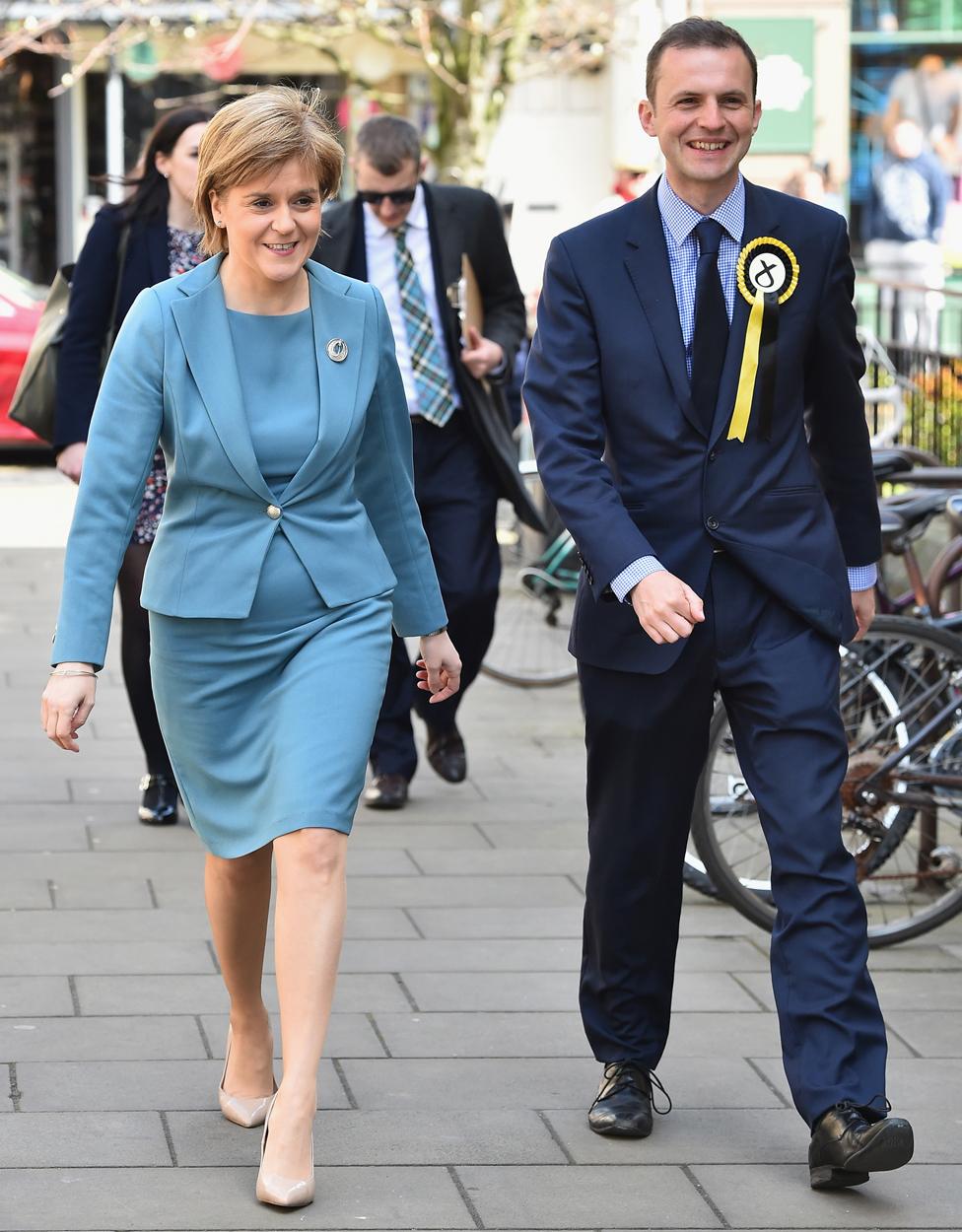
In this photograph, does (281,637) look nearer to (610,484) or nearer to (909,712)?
(610,484)

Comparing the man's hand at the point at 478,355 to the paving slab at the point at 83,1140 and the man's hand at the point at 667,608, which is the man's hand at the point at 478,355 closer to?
the man's hand at the point at 667,608

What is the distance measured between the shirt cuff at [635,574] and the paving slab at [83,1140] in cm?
127

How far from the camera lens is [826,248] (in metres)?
4.13

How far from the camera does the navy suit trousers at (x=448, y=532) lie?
22.8 feet

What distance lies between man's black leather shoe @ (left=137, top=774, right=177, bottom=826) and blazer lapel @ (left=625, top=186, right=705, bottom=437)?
9.93ft

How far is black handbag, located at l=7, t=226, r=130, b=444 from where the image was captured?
21.4 feet

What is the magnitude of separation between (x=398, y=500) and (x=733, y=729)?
738 mm

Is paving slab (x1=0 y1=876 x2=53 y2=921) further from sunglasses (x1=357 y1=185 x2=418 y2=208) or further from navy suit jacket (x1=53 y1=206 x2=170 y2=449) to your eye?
sunglasses (x1=357 y1=185 x2=418 y2=208)

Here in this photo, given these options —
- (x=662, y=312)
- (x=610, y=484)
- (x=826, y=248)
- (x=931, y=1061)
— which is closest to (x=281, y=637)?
(x=610, y=484)

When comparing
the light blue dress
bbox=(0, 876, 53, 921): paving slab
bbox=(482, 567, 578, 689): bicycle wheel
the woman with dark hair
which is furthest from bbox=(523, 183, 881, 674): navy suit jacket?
bbox=(482, 567, 578, 689): bicycle wheel

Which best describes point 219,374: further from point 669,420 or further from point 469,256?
point 469,256

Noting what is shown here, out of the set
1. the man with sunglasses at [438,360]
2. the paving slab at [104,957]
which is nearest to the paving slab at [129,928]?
the paving slab at [104,957]

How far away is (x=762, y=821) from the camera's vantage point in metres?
4.12

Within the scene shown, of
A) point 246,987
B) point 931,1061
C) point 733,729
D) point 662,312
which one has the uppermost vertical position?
point 662,312
